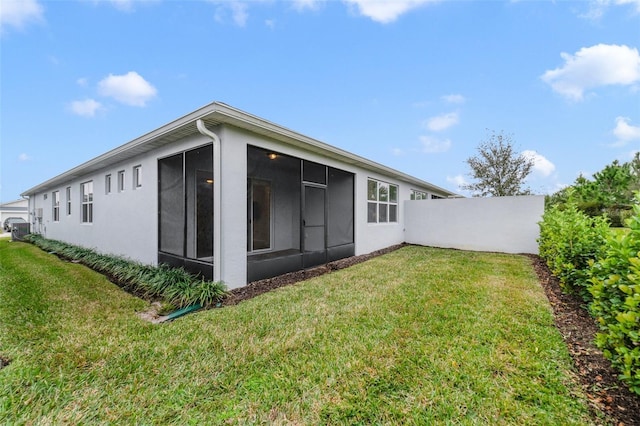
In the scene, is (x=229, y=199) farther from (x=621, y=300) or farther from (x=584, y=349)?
(x=584, y=349)

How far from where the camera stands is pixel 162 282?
199 inches

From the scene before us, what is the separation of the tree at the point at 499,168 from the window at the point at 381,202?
14.9 metres

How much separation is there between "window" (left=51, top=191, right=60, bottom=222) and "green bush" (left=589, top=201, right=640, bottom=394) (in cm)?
1738

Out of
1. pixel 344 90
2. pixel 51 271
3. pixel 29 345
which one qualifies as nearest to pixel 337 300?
pixel 29 345

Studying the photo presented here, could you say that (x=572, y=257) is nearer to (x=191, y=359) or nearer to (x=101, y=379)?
(x=191, y=359)

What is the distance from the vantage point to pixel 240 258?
200 inches

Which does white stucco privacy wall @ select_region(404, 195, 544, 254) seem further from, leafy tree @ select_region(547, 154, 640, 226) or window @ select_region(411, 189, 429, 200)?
leafy tree @ select_region(547, 154, 640, 226)

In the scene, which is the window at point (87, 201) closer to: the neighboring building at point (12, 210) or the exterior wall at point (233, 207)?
the exterior wall at point (233, 207)

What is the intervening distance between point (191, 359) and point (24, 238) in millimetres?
18575

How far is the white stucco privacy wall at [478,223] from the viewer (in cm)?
921

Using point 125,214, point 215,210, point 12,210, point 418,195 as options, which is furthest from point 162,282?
point 12,210

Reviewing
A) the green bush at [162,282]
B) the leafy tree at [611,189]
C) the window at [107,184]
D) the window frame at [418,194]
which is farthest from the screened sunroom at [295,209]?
the leafy tree at [611,189]

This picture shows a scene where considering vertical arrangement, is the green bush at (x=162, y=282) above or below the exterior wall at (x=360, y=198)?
below

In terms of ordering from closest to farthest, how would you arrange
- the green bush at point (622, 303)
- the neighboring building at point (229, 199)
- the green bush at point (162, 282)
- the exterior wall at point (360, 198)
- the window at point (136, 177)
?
1. the green bush at point (622, 303)
2. the green bush at point (162, 282)
3. the neighboring building at point (229, 199)
4. the exterior wall at point (360, 198)
5. the window at point (136, 177)
